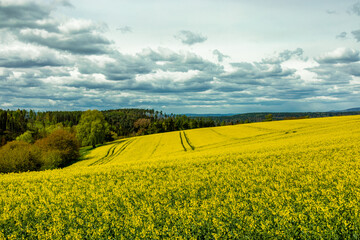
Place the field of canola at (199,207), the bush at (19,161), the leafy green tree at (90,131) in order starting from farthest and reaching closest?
the leafy green tree at (90,131) → the bush at (19,161) → the field of canola at (199,207)

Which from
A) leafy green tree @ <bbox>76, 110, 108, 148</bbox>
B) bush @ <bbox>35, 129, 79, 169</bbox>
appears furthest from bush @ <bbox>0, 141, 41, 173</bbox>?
leafy green tree @ <bbox>76, 110, 108, 148</bbox>

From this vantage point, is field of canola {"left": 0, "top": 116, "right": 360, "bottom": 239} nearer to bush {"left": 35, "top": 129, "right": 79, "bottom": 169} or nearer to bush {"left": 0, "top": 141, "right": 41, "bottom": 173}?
bush {"left": 0, "top": 141, "right": 41, "bottom": 173}

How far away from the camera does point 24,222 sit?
9.70m

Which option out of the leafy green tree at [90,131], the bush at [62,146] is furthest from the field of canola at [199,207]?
the leafy green tree at [90,131]

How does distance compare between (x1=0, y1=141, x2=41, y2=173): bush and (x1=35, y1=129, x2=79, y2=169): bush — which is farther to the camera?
(x1=35, y1=129, x2=79, y2=169): bush

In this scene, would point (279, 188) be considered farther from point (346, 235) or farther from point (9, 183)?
point (9, 183)

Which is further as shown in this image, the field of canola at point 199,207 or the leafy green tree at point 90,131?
the leafy green tree at point 90,131

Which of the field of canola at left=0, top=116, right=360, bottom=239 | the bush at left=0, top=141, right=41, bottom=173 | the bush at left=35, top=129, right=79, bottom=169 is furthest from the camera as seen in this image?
the bush at left=35, top=129, right=79, bottom=169

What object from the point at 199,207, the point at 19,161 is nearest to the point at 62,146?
the point at 19,161

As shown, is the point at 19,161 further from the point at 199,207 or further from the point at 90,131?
the point at 199,207

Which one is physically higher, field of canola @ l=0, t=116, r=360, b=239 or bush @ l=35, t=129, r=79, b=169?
field of canola @ l=0, t=116, r=360, b=239

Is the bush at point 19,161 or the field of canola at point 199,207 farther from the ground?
the field of canola at point 199,207

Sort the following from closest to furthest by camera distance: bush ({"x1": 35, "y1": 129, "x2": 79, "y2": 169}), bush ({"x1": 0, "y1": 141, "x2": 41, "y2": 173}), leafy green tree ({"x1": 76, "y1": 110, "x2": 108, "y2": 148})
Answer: bush ({"x1": 0, "y1": 141, "x2": 41, "y2": 173})
bush ({"x1": 35, "y1": 129, "x2": 79, "y2": 169})
leafy green tree ({"x1": 76, "y1": 110, "x2": 108, "y2": 148})

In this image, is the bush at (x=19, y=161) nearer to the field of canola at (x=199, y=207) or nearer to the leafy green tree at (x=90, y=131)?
the leafy green tree at (x=90, y=131)
